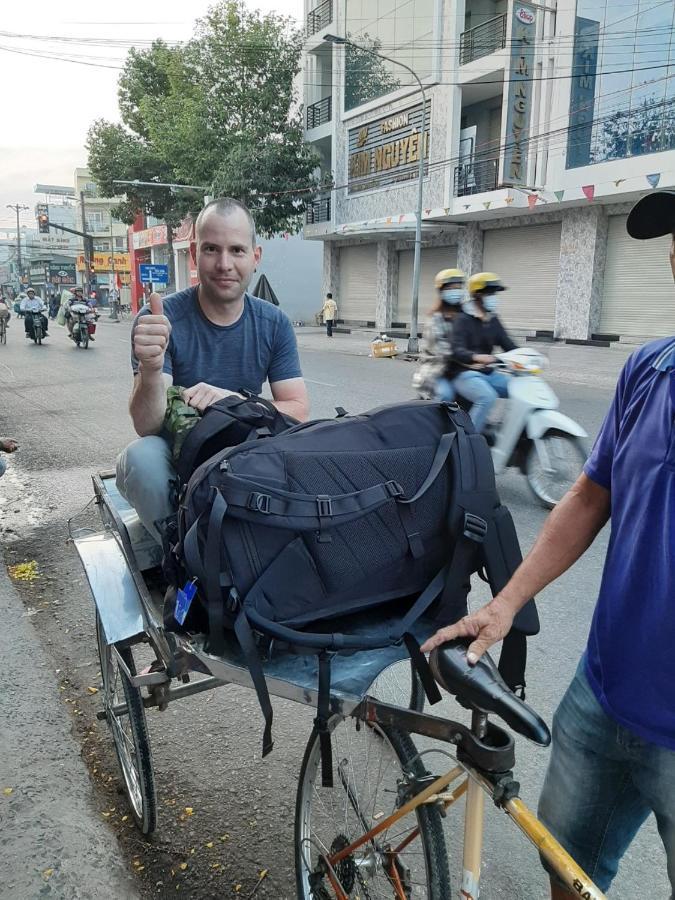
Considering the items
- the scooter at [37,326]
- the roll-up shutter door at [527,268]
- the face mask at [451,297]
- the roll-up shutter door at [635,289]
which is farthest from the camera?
the roll-up shutter door at [527,268]

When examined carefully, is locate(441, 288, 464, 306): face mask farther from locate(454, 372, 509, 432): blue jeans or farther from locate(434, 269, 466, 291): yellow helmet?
locate(454, 372, 509, 432): blue jeans

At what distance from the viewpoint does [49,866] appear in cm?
211

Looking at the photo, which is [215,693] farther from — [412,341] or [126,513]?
[412,341]

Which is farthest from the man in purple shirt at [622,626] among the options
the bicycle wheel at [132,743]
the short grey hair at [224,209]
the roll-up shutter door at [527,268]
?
the roll-up shutter door at [527,268]

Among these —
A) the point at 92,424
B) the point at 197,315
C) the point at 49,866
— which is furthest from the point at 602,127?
the point at 49,866

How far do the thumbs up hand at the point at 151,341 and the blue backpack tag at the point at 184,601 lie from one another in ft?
2.78

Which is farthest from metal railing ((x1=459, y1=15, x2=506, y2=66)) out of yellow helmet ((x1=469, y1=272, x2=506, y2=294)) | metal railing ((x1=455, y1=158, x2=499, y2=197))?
yellow helmet ((x1=469, y1=272, x2=506, y2=294))

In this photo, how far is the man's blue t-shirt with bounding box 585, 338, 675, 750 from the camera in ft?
4.15

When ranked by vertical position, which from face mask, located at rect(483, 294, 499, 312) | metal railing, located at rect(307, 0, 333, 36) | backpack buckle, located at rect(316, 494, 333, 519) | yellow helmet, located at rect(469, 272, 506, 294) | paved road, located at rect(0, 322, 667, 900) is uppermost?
metal railing, located at rect(307, 0, 333, 36)

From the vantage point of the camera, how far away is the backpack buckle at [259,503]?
4.96 ft

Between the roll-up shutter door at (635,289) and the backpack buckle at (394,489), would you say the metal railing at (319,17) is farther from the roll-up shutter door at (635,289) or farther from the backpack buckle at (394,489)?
the backpack buckle at (394,489)

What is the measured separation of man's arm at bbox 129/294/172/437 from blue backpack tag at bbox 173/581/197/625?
33.3 inches

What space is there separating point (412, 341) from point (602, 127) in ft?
23.8

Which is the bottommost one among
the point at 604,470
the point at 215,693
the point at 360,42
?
the point at 215,693
